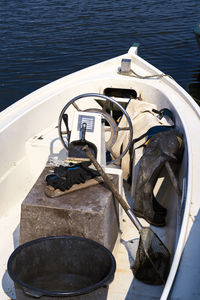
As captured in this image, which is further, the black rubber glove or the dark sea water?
the dark sea water

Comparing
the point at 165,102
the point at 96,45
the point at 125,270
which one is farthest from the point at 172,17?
the point at 125,270

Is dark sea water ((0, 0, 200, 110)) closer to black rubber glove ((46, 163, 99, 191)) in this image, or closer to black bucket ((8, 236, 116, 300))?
black rubber glove ((46, 163, 99, 191))

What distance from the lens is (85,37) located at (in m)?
12.9

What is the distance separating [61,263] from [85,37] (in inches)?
437

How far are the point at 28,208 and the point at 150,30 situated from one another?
1172 centimetres

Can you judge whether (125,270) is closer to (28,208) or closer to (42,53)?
(28,208)

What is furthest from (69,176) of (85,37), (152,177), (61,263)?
(85,37)

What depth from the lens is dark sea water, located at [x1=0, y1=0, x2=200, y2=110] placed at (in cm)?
1081

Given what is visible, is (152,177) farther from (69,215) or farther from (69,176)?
(69,215)

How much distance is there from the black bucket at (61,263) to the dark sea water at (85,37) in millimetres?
7191

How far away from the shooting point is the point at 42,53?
11781 millimetres

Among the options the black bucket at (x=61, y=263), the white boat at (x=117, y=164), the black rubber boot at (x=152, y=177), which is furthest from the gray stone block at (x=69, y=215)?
the black rubber boot at (x=152, y=177)

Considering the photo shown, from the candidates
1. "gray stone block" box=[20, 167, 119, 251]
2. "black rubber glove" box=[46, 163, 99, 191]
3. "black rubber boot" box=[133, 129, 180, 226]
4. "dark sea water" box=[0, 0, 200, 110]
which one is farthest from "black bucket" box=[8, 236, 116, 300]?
"dark sea water" box=[0, 0, 200, 110]

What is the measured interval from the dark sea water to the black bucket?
719 cm
